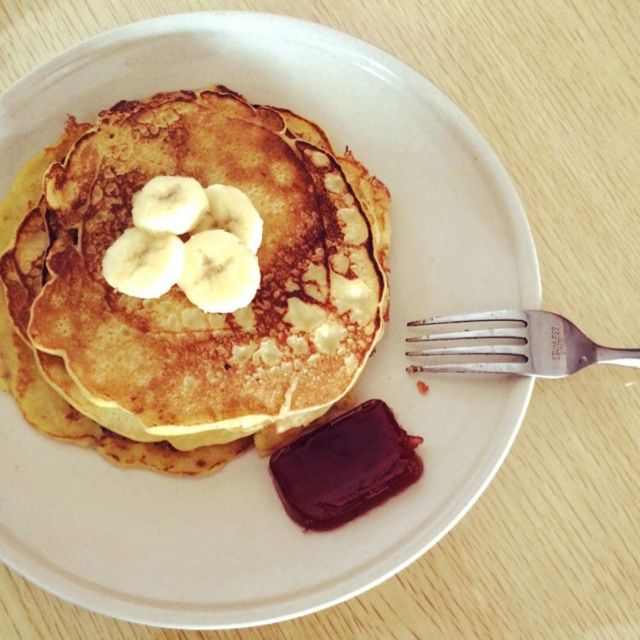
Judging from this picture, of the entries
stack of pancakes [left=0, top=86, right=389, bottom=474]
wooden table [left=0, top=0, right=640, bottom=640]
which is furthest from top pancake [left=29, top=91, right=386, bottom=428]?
wooden table [left=0, top=0, right=640, bottom=640]

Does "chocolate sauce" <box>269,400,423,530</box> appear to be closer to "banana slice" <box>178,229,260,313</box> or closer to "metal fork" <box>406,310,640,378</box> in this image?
"metal fork" <box>406,310,640,378</box>

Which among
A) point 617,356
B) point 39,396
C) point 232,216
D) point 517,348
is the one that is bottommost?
point 617,356

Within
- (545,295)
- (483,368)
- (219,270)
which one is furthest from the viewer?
(545,295)

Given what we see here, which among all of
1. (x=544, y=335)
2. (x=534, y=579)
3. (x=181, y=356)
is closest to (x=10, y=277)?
(x=181, y=356)

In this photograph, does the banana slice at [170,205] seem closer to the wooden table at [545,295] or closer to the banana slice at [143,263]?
the banana slice at [143,263]

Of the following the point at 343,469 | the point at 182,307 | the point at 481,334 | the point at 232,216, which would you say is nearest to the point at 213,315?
the point at 182,307

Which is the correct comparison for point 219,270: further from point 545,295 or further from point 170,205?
point 545,295
